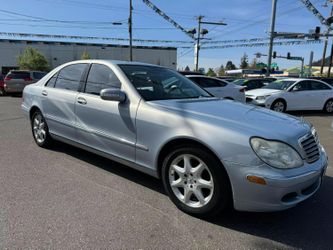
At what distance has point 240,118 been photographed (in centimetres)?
326

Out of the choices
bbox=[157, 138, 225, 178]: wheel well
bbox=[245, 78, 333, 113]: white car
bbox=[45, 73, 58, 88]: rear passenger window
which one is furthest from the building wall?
bbox=[157, 138, 225, 178]: wheel well

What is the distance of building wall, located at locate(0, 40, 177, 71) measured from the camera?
70.1 meters

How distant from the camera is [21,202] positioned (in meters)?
3.48

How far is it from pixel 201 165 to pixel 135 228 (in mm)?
866

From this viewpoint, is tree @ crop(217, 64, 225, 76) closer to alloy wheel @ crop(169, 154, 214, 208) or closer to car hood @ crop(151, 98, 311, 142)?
car hood @ crop(151, 98, 311, 142)

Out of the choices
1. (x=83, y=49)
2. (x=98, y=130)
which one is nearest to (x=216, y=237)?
(x=98, y=130)

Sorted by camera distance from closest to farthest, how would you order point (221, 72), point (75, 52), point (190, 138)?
point (190, 138), point (75, 52), point (221, 72)

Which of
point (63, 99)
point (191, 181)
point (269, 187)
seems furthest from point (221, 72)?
point (269, 187)

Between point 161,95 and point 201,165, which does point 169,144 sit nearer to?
point 201,165

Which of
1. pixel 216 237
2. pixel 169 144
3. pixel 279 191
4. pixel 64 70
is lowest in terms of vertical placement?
pixel 216 237

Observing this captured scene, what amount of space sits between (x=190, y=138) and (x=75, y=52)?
248 feet

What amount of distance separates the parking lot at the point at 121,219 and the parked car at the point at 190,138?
0.92ft

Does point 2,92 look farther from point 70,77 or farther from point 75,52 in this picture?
point 75,52

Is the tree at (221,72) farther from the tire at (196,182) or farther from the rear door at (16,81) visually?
the tire at (196,182)
